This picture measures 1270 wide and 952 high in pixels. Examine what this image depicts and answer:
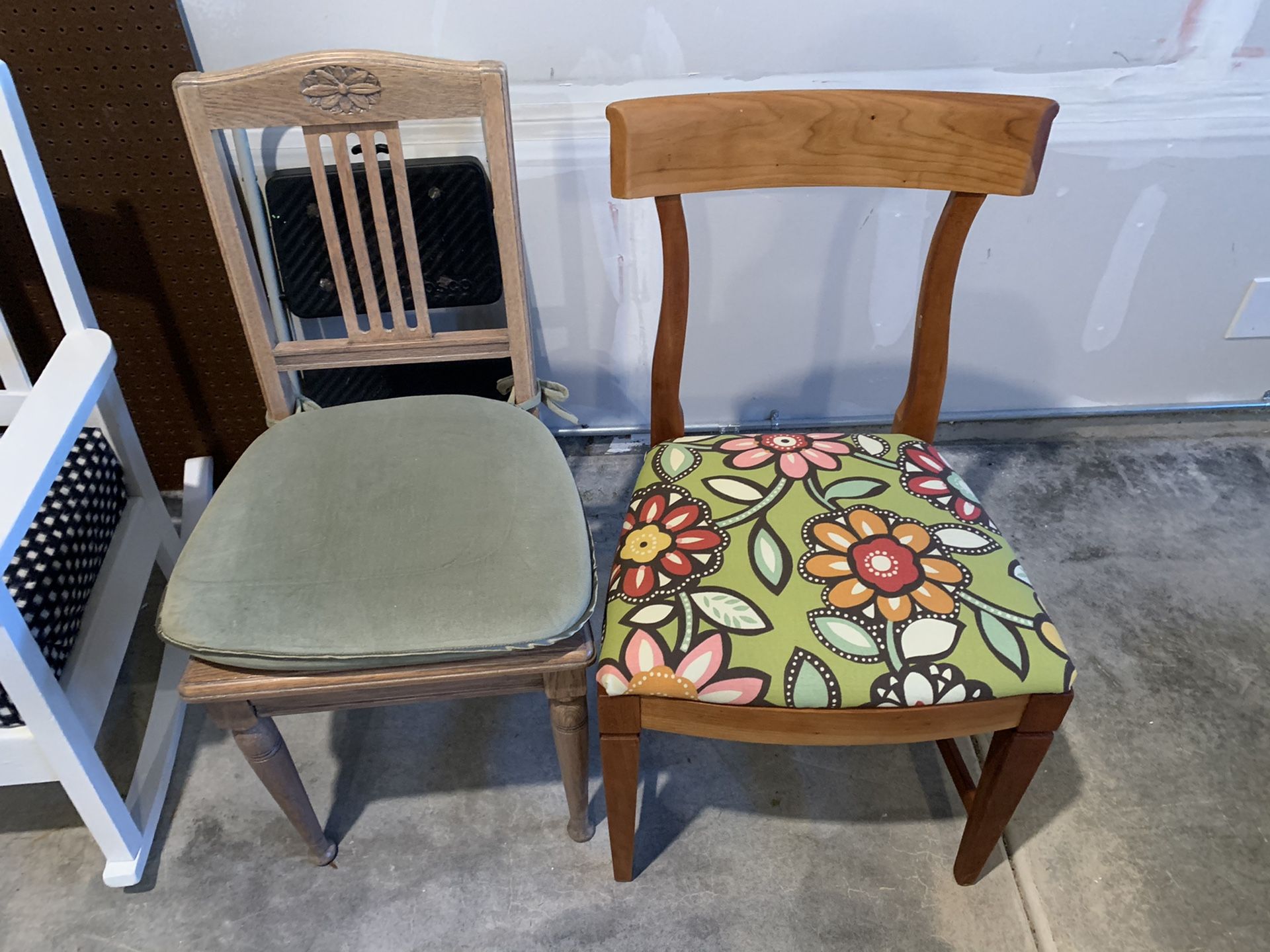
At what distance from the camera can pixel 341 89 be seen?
3.24 ft

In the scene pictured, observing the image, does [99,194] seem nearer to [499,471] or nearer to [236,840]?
[499,471]

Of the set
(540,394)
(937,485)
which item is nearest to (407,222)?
(540,394)

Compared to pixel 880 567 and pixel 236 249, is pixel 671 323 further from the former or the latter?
pixel 236 249

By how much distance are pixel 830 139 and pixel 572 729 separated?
77 centimetres

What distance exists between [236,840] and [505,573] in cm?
70

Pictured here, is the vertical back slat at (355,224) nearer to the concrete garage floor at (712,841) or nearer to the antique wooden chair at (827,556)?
the antique wooden chair at (827,556)

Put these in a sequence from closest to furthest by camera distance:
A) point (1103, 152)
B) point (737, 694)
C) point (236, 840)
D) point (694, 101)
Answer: point (737, 694)
point (694, 101)
point (236, 840)
point (1103, 152)

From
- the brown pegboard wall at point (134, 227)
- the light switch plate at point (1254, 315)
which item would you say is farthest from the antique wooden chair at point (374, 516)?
the light switch plate at point (1254, 315)

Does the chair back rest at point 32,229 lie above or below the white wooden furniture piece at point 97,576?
above

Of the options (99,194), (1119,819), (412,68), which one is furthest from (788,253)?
(99,194)

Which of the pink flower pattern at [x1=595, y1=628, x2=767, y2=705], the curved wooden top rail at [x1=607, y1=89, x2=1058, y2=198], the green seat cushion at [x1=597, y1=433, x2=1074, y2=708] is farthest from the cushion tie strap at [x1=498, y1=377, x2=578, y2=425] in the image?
the pink flower pattern at [x1=595, y1=628, x2=767, y2=705]

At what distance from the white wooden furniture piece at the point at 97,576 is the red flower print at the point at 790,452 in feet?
Result: 2.61

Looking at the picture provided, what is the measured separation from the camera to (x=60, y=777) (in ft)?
3.27

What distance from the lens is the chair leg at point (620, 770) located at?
2.88ft
